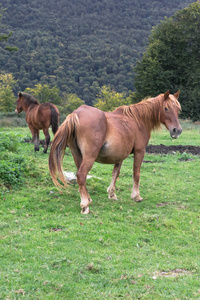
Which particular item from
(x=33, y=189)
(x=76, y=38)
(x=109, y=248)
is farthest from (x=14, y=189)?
(x=76, y=38)

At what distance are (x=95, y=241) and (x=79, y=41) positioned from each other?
79.3m

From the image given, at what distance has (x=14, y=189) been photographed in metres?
6.00

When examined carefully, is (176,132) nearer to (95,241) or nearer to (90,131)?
(90,131)

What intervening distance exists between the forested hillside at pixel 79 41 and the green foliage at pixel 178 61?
886 inches

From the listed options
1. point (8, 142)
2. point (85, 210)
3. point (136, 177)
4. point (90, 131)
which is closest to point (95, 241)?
point (85, 210)

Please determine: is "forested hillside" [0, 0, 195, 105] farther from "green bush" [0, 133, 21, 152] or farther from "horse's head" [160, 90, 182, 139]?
"horse's head" [160, 90, 182, 139]

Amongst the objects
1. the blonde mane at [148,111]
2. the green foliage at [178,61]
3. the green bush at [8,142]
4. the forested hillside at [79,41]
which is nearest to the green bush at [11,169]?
the green bush at [8,142]

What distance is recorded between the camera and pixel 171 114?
6.02m

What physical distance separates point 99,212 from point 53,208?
0.81 m

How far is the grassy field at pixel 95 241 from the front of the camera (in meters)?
2.94

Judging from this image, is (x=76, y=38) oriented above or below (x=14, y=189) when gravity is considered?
above

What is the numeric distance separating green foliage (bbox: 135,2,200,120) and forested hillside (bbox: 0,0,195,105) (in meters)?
22.5

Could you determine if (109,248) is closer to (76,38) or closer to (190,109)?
(190,109)

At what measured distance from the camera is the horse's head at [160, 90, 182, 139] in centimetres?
599
